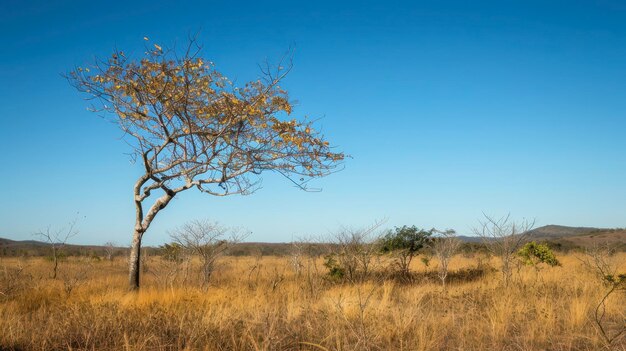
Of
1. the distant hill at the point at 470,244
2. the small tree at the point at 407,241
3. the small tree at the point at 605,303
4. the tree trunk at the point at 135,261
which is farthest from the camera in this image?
the distant hill at the point at 470,244

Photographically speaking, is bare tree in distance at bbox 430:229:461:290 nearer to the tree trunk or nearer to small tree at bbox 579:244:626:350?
small tree at bbox 579:244:626:350

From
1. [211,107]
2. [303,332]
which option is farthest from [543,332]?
[211,107]

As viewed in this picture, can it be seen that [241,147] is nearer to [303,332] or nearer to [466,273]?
[303,332]

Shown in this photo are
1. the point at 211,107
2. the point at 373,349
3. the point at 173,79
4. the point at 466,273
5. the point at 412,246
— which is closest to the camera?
the point at 373,349

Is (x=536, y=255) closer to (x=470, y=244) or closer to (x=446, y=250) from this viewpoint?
(x=446, y=250)

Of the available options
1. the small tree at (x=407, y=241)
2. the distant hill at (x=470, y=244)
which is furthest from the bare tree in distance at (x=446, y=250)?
the distant hill at (x=470, y=244)

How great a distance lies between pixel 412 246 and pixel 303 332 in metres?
12.8

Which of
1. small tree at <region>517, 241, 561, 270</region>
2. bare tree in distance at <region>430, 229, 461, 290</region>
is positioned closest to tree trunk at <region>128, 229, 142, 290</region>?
bare tree in distance at <region>430, 229, 461, 290</region>

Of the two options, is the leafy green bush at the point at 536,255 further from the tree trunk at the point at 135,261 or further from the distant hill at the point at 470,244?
the tree trunk at the point at 135,261

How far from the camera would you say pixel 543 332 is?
5.57 metres

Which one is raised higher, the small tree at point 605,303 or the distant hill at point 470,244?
the distant hill at point 470,244

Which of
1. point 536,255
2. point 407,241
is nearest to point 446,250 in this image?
point 407,241

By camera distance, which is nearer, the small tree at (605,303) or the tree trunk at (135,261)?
the small tree at (605,303)

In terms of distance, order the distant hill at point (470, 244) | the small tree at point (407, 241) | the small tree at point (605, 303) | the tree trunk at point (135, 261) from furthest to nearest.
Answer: the distant hill at point (470, 244) < the small tree at point (407, 241) < the tree trunk at point (135, 261) < the small tree at point (605, 303)
